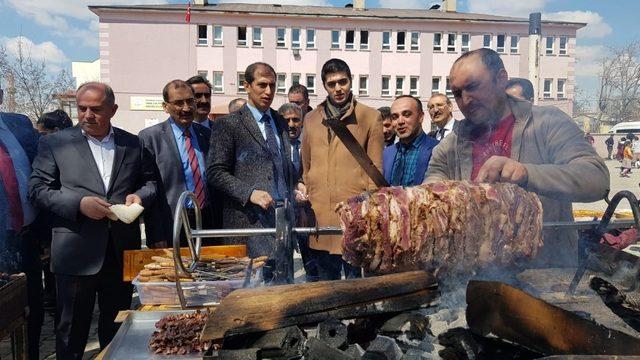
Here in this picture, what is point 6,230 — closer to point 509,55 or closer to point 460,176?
point 460,176

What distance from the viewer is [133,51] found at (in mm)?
37938

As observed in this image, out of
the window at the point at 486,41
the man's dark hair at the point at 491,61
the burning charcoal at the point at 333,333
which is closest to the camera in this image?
the burning charcoal at the point at 333,333

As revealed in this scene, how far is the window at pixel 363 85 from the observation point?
3991cm

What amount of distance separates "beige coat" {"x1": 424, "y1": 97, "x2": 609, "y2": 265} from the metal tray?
6.85 feet

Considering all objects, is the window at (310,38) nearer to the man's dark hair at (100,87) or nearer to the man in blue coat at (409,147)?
the man in blue coat at (409,147)

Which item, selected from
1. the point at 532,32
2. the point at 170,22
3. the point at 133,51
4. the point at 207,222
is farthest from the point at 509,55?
the point at 207,222

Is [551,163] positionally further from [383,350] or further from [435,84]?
[435,84]

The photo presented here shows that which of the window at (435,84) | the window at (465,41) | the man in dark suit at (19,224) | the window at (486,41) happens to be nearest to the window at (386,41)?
the window at (435,84)

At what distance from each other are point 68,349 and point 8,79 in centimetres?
2709

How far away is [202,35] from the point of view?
3931 cm

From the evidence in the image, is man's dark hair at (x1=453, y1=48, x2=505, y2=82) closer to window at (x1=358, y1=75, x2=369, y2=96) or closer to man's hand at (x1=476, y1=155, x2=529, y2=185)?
man's hand at (x1=476, y1=155, x2=529, y2=185)

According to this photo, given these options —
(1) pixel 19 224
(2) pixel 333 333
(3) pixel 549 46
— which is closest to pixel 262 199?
(2) pixel 333 333

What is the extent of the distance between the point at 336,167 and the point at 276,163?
1.92ft

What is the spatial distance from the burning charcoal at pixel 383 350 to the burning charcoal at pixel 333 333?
0.13 m
